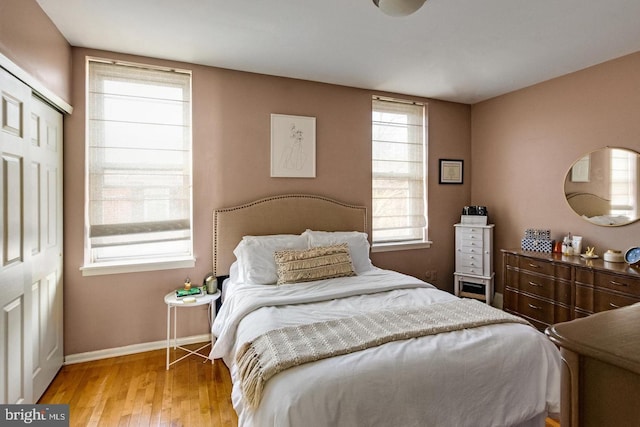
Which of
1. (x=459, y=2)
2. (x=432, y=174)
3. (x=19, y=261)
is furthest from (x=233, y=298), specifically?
(x=432, y=174)

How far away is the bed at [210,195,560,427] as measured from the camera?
4.46 feet

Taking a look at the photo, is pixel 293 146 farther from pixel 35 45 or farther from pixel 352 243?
pixel 35 45

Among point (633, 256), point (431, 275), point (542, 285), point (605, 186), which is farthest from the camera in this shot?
point (431, 275)

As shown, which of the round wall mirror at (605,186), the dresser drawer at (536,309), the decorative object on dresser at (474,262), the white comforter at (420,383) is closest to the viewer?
the white comforter at (420,383)

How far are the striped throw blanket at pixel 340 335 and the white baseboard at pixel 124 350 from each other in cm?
167

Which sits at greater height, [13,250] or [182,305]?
[13,250]

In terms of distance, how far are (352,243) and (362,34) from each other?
175cm

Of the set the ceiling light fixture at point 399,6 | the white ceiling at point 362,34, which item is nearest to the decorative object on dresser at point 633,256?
the white ceiling at point 362,34

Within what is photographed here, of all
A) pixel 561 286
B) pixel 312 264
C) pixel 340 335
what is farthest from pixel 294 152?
pixel 561 286

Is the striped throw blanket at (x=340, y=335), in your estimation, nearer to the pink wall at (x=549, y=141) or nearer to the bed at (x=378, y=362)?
the bed at (x=378, y=362)

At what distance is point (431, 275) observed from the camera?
421 centimetres

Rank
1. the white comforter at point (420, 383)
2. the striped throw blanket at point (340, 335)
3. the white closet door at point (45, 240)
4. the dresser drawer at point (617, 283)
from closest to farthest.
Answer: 1. the white comforter at point (420, 383)
2. the striped throw blanket at point (340, 335)
3. the white closet door at point (45, 240)
4. the dresser drawer at point (617, 283)

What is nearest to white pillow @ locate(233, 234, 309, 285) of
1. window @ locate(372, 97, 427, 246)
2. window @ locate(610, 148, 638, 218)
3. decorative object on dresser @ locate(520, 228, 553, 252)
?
window @ locate(372, 97, 427, 246)

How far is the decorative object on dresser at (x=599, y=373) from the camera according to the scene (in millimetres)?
513
